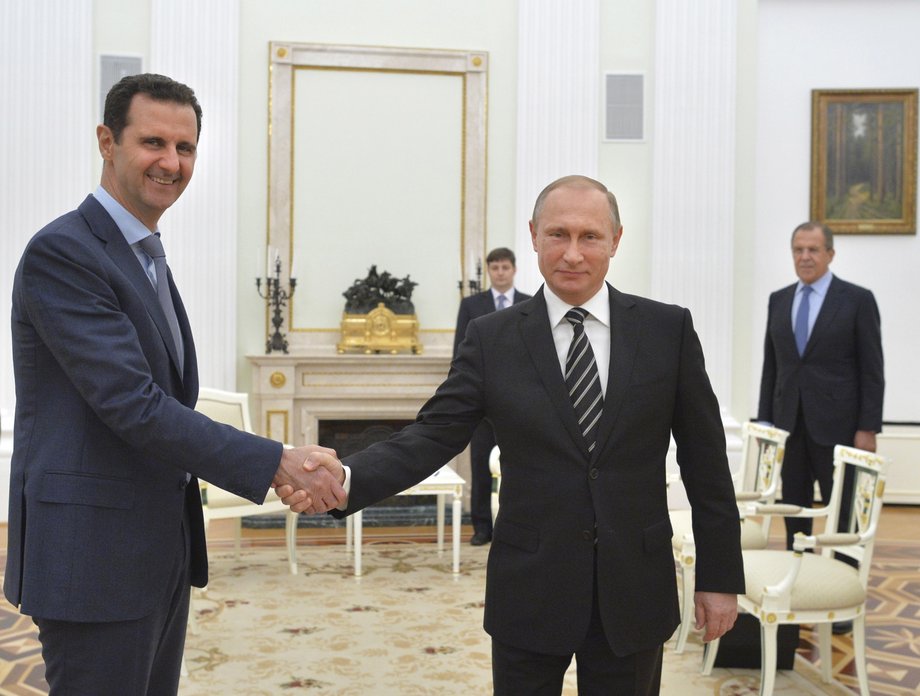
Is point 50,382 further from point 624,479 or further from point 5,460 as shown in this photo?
point 5,460

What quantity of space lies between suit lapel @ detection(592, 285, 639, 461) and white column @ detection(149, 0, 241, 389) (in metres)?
5.66

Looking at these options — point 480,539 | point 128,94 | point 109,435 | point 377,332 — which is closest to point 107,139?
point 128,94

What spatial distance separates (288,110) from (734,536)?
614cm

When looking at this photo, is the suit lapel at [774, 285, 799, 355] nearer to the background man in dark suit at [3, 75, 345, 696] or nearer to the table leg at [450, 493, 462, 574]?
the table leg at [450, 493, 462, 574]

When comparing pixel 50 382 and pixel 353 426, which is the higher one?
pixel 50 382

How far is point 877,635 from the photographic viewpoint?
450 cm

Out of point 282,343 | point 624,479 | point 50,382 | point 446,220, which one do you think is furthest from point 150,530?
point 446,220

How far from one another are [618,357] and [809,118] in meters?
6.91

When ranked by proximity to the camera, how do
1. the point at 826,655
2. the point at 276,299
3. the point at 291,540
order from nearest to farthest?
1. the point at 826,655
2. the point at 291,540
3. the point at 276,299

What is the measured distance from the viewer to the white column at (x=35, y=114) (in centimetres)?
713

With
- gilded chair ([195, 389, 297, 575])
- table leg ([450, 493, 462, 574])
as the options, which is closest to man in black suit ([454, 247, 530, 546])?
table leg ([450, 493, 462, 574])

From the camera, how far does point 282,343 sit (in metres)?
7.30

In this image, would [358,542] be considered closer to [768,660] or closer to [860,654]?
[768,660]

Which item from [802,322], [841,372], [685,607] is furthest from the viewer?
[802,322]
